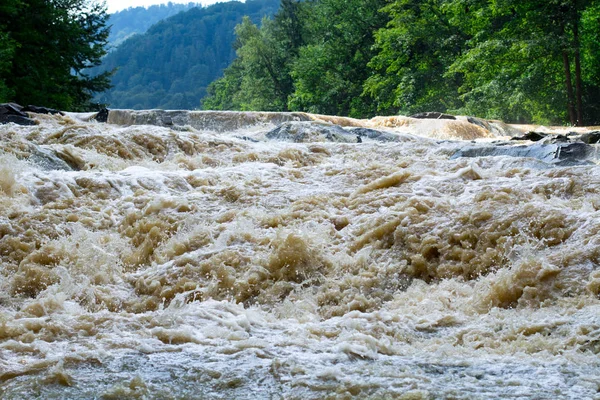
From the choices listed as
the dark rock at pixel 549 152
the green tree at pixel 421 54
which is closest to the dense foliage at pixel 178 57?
the green tree at pixel 421 54

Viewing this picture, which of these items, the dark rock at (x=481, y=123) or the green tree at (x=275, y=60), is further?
the green tree at (x=275, y=60)

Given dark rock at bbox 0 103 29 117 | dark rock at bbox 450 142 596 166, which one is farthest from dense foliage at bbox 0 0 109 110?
dark rock at bbox 450 142 596 166

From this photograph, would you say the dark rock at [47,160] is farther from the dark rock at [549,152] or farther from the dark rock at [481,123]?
the dark rock at [481,123]

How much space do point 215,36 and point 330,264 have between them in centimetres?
9117

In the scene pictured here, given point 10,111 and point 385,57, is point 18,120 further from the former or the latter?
point 385,57

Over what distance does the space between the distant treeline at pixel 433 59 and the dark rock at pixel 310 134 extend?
870cm

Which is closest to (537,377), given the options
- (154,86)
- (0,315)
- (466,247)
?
(466,247)

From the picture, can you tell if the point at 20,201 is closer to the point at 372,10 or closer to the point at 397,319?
the point at 397,319

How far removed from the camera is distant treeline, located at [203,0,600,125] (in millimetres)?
18016

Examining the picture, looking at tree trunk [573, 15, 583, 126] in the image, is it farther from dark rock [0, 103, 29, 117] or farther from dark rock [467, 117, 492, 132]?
dark rock [0, 103, 29, 117]

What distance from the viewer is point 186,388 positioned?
301cm

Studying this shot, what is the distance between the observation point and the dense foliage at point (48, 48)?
20438 millimetres

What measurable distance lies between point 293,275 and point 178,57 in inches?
3525

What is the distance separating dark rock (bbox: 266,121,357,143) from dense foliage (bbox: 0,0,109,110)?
36.6 feet
